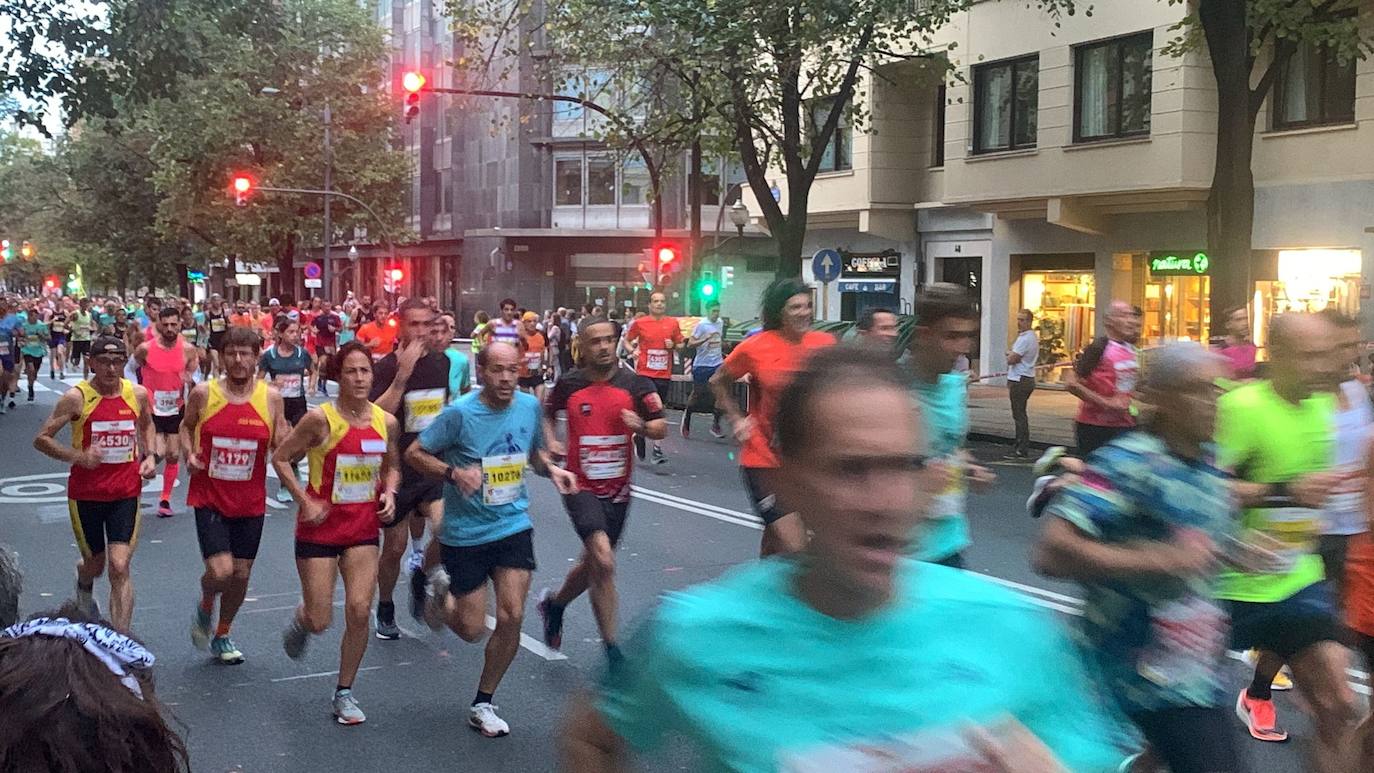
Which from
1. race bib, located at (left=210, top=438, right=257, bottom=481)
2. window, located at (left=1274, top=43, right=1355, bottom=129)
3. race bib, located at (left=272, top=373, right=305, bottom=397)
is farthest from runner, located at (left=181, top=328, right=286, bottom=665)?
window, located at (left=1274, top=43, right=1355, bottom=129)

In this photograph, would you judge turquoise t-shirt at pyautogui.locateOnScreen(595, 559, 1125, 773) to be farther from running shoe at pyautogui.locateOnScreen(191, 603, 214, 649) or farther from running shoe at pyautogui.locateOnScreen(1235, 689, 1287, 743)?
running shoe at pyautogui.locateOnScreen(191, 603, 214, 649)

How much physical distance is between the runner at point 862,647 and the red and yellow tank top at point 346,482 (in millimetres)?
4911

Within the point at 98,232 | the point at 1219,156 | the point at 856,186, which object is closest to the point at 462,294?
the point at 98,232

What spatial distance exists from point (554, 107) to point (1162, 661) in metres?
51.5

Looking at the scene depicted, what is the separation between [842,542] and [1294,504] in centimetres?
364

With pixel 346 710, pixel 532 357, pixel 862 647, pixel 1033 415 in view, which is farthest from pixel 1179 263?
pixel 862 647

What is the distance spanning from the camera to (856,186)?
98.2ft

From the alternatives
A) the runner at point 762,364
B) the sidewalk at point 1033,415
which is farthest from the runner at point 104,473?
the sidewalk at point 1033,415

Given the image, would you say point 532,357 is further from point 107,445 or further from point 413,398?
point 107,445

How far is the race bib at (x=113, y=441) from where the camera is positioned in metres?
7.54

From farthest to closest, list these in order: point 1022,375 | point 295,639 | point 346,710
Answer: point 1022,375
point 295,639
point 346,710

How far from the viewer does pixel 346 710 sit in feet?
21.0

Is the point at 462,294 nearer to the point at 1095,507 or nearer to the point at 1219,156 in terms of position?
the point at 1219,156

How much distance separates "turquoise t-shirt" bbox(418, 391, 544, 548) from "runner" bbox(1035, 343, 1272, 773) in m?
3.11
